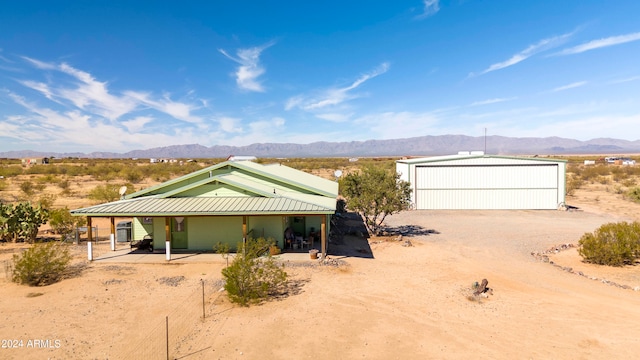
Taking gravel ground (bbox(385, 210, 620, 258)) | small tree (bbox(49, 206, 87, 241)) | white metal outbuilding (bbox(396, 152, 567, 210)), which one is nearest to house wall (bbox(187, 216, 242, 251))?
small tree (bbox(49, 206, 87, 241))

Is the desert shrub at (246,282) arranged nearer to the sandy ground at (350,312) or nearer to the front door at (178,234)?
the sandy ground at (350,312)

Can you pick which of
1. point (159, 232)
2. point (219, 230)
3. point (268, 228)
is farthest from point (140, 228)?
point (268, 228)

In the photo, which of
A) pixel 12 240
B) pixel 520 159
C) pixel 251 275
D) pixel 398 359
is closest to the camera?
pixel 398 359

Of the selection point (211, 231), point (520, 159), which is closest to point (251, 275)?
point (211, 231)

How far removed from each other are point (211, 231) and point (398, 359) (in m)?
12.4

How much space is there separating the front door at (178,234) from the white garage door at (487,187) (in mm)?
22113

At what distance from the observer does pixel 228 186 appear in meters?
18.3

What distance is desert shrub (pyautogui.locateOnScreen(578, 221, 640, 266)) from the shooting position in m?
15.6

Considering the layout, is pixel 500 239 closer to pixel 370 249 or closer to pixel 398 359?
pixel 370 249

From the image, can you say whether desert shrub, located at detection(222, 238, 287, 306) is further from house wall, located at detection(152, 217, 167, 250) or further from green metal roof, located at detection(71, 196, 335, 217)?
house wall, located at detection(152, 217, 167, 250)

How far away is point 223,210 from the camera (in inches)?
626

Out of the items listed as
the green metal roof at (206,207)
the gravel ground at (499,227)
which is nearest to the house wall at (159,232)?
the green metal roof at (206,207)

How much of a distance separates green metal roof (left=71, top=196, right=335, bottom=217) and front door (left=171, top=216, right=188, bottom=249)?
4.25 feet

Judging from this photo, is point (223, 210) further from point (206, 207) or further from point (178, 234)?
point (178, 234)
